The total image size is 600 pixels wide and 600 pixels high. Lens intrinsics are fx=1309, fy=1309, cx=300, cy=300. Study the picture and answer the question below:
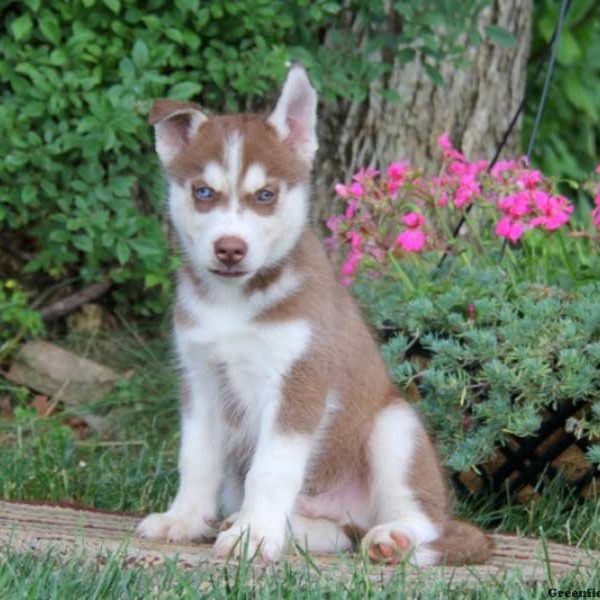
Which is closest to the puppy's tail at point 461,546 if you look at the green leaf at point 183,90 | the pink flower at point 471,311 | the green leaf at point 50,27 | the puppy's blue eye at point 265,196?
the pink flower at point 471,311

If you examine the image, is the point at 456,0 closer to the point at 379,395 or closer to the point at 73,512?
the point at 379,395

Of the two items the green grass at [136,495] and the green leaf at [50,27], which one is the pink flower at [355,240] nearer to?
the green grass at [136,495]

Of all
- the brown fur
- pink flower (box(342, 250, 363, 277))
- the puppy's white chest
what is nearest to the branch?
pink flower (box(342, 250, 363, 277))

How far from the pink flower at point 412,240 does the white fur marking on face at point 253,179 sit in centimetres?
140

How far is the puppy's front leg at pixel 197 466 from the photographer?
14.2 ft

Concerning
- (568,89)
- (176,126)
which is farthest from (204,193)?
(568,89)

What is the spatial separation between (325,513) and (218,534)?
42 centimetres

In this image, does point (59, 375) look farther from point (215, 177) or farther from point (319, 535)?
point (215, 177)

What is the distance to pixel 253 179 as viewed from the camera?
13.7 ft

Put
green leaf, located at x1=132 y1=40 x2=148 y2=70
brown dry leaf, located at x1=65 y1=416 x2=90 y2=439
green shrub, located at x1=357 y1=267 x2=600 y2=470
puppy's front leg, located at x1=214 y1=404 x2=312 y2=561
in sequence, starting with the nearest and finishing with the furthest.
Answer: puppy's front leg, located at x1=214 y1=404 x2=312 y2=561 → green shrub, located at x1=357 y1=267 x2=600 y2=470 → green leaf, located at x1=132 y1=40 x2=148 y2=70 → brown dry leaf, located at x1=65 y1=416 x2=90 y2=439

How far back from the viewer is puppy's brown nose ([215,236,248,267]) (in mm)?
4043

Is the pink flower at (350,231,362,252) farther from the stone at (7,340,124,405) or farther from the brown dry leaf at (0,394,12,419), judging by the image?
the brown dry leaf at (0,394,12,419)

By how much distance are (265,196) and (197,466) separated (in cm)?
94

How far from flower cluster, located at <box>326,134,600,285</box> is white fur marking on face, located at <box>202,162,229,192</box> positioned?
149 cm
